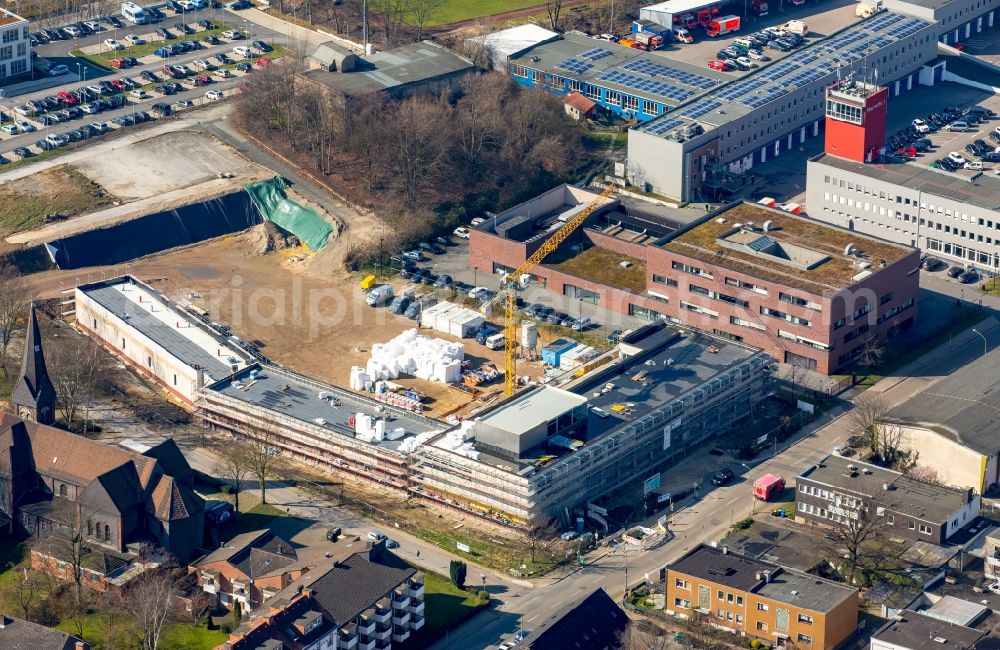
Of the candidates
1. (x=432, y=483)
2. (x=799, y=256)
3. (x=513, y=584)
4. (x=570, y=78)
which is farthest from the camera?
(x=570, y=78)

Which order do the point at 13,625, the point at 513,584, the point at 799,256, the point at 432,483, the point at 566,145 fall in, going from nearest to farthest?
1. the point at 13,625
2. the point at 513,584
3. the point at 432,483
4. the point at 799,256
5. the point at 566,145

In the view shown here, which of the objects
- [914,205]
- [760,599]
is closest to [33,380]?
[760,599]

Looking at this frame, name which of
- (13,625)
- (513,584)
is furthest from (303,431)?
(13,625)

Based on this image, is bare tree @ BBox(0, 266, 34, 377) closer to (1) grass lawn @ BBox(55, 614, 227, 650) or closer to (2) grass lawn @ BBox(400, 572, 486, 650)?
(1) grass lawn @ BBox(55, 614, 227, 650)

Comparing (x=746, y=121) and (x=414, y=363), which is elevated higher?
(x=746, y=121)

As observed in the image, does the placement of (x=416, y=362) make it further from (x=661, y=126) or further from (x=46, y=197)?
(x=46, y=197)

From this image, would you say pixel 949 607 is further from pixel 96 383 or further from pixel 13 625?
pixel 96 383

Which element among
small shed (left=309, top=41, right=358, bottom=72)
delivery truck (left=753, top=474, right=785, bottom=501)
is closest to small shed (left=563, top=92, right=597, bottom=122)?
small shed (left=309, top=41, right=358, bottom=72)
